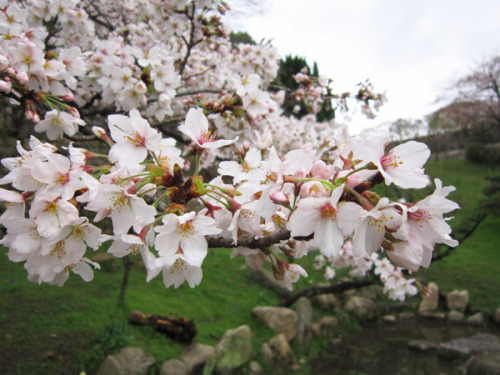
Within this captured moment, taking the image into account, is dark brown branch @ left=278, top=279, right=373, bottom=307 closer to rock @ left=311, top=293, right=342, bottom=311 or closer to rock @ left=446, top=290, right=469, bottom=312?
rock @ left=311, top=293, right=342, bottom=311

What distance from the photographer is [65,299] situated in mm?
3393

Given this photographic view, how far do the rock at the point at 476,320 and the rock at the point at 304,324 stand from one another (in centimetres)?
336

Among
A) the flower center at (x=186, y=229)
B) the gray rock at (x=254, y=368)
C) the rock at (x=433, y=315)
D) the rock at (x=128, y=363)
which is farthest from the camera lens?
the rock at (x=433, y=315)

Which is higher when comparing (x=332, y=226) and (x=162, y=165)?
(x=162, y=165)

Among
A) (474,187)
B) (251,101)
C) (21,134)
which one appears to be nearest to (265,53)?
(251,101)

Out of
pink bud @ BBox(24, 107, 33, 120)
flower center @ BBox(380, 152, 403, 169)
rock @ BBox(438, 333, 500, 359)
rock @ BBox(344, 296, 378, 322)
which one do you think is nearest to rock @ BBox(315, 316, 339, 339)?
rock @ BBox(344, 296, 378, 322)

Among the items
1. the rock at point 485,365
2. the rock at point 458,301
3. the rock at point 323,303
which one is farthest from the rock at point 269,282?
the rock at point 458,301

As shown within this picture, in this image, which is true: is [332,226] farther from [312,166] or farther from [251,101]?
[251,101]

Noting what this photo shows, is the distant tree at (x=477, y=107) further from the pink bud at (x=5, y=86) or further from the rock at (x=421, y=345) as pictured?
the pink bud at (x=5, y=86)

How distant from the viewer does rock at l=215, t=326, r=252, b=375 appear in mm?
3637

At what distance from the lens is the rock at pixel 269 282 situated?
19.6ft

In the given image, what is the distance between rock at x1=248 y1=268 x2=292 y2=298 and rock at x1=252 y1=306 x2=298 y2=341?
103 centimetres

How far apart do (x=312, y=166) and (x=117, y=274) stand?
4204 mm

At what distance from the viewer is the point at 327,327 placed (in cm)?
562
